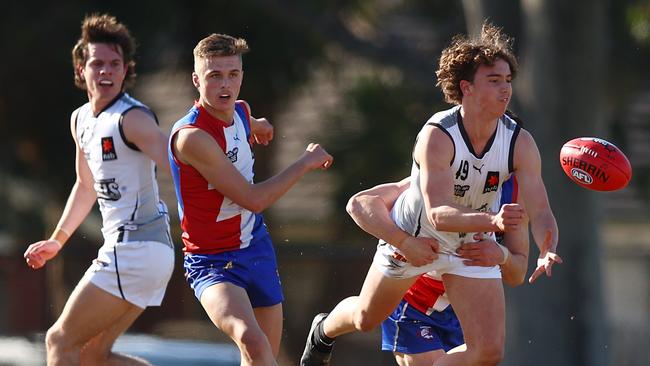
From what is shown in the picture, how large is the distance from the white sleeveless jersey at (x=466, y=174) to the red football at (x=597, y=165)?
1.06 feet

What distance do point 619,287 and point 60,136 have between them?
1119 cm

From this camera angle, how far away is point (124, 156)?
7.28 metres

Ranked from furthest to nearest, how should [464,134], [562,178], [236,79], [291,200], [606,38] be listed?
[291,200] → [606,38] → [562,178] → [236,79] → [464,134]

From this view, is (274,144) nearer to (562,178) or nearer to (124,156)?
(562,178)

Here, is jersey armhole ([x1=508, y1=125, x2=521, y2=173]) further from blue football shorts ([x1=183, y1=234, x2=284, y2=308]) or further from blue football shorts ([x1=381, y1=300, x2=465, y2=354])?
blue football shorts ([x1=183, y1=234, x2=284, y2=308])

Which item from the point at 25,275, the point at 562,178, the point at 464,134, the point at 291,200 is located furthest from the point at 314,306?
the point at 464,134

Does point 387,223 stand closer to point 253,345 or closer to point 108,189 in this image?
point 253,345

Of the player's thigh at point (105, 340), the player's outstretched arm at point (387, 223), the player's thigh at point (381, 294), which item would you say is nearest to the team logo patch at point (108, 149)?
the player's thigh at point (105, 340)

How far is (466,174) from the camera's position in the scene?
6.45m

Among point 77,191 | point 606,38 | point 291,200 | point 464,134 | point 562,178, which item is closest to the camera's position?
point 464,134

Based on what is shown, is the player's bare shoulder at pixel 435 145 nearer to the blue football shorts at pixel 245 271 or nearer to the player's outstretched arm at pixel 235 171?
the player's outstretched arm at pixel 235 171

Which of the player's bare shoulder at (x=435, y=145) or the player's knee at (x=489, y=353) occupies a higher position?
the player's bare shoulder at (x=435, y=145)

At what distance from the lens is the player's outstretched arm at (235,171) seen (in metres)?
6.62

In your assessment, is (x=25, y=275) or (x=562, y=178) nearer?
(x=562, y=178)
